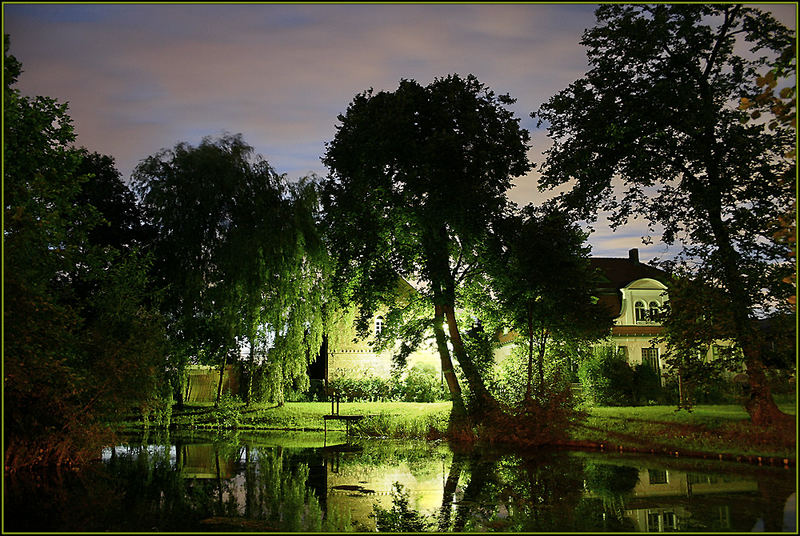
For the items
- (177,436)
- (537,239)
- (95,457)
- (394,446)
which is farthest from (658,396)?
(95,457)

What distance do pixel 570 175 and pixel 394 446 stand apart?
9688 millimetres

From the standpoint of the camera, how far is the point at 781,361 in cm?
1662

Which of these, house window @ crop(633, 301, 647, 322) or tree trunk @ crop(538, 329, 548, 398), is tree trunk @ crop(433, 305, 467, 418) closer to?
tree trunk @ crop(538, 329, 548, 398)

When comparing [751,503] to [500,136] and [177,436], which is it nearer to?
[500,136]

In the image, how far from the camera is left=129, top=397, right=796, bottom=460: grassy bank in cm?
1529

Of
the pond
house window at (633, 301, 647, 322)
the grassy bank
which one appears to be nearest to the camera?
the pond

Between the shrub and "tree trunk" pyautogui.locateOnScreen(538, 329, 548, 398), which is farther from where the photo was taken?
the shrub

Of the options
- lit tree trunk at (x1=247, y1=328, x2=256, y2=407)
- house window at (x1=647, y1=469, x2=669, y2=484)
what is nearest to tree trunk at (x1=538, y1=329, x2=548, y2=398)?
house window at (x1=647, y1=469, x2=669, y2=484)

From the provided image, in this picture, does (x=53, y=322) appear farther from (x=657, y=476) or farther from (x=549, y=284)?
(x=549, y=284)

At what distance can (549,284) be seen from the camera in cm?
2041

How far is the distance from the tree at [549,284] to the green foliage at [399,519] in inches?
403

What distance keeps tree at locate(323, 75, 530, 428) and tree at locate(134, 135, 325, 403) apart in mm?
3894

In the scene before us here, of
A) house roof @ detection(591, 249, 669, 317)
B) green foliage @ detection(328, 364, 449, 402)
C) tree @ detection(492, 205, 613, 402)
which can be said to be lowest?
green foliage @ detection(328, 364, 449, 402)

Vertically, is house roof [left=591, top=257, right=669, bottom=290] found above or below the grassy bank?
above
